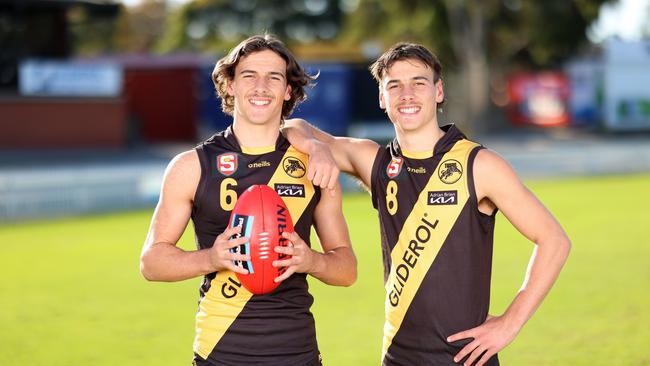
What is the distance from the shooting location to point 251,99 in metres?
4.36

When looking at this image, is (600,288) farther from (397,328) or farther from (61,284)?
(397,328)

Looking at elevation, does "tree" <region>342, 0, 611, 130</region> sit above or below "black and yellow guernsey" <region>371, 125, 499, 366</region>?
above

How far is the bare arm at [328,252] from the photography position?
13.3 ft

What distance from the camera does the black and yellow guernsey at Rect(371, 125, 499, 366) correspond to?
4336 millimetres

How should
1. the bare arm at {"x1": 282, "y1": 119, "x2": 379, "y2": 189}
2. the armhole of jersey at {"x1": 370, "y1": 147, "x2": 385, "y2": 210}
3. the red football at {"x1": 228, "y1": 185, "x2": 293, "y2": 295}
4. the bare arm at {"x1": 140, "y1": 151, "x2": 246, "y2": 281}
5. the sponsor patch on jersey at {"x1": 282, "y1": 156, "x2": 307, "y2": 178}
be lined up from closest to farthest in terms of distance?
1. the red football at {"x1": 228, "y1": 185, "x2": 293, "y2": 295}
2. the bare arm at {"x1": 140, "y1": 151, "x2": 246, "y2": 281}
3. the bare arm at {"x1": 282, "y1": 119, "x2": 379, "y2": 189}
4. the sponsor patch on jersey at {"x1": 282, "y1": 156, "x2": 307, "y2": 178}
5. the armhole of jersey at {"x1": 370, "y1": 147, "x2": 385, "y2": 210}

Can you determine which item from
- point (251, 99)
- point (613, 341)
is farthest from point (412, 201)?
point (613, 341)

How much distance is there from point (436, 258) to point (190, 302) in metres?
7.00

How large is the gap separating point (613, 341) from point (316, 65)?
1027 inches

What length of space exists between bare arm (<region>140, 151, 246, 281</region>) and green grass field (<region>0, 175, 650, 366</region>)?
421 centimetres

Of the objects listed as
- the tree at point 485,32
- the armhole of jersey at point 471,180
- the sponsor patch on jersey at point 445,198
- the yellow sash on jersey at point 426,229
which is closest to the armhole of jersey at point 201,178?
the yellow sash on jersey at point 426,229

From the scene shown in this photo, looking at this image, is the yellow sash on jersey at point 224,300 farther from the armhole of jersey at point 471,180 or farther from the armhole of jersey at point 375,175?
the armhole of jersey at point 471,180

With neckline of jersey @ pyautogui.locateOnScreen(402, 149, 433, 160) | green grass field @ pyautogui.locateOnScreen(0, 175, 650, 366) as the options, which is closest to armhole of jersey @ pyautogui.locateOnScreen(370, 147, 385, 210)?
neckline of jersey @ pyautogui.locateOnScreen(402, 149, 433, 160)

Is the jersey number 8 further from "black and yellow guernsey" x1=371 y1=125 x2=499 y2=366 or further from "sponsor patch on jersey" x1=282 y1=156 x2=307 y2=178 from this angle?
"sponsor patch on jersey" x1=282 y1=156 x2=307 y2=178

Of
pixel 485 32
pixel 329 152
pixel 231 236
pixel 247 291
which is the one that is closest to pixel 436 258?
pixel 329 152
